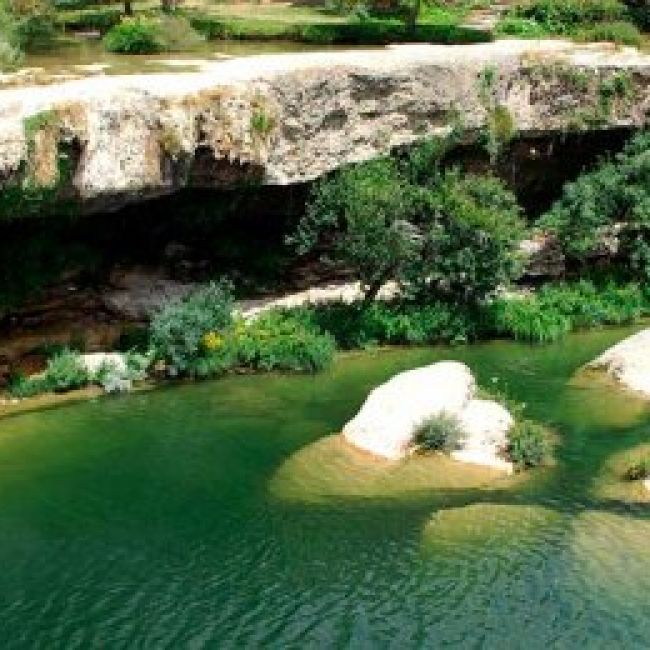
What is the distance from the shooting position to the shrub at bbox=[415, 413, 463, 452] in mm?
24938

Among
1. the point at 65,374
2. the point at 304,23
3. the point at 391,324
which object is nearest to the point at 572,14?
the point at 304,23

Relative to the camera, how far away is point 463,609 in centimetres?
1953

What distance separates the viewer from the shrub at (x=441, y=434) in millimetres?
24938

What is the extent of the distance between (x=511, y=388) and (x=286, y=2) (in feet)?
76.7

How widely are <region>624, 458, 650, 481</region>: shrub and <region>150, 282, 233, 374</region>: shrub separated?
Result: 10.7 metres

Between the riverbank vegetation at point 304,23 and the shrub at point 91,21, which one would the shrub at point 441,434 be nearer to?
the riverbank vegetation at point 304,23

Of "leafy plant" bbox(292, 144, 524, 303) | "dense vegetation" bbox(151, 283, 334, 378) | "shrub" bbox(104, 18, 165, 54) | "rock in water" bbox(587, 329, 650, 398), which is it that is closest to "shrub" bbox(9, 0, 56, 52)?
"shrub" bbox(104, 18, 165, 54)

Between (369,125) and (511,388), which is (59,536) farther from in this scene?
(369,125)

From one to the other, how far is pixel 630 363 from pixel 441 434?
6897mm

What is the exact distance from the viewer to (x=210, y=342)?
30312 mm

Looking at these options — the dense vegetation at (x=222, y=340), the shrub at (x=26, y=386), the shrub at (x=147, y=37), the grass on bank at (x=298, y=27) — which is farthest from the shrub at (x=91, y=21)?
the shrub at (x=26, y=386)

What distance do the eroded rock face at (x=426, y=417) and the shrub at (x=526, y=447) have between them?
0.60ft

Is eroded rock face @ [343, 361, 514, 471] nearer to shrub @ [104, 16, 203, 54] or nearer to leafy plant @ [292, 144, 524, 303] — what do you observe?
leafy plant @ [292, 144, 524, 303]

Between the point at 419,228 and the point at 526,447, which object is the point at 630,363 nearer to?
the point at 526,447
